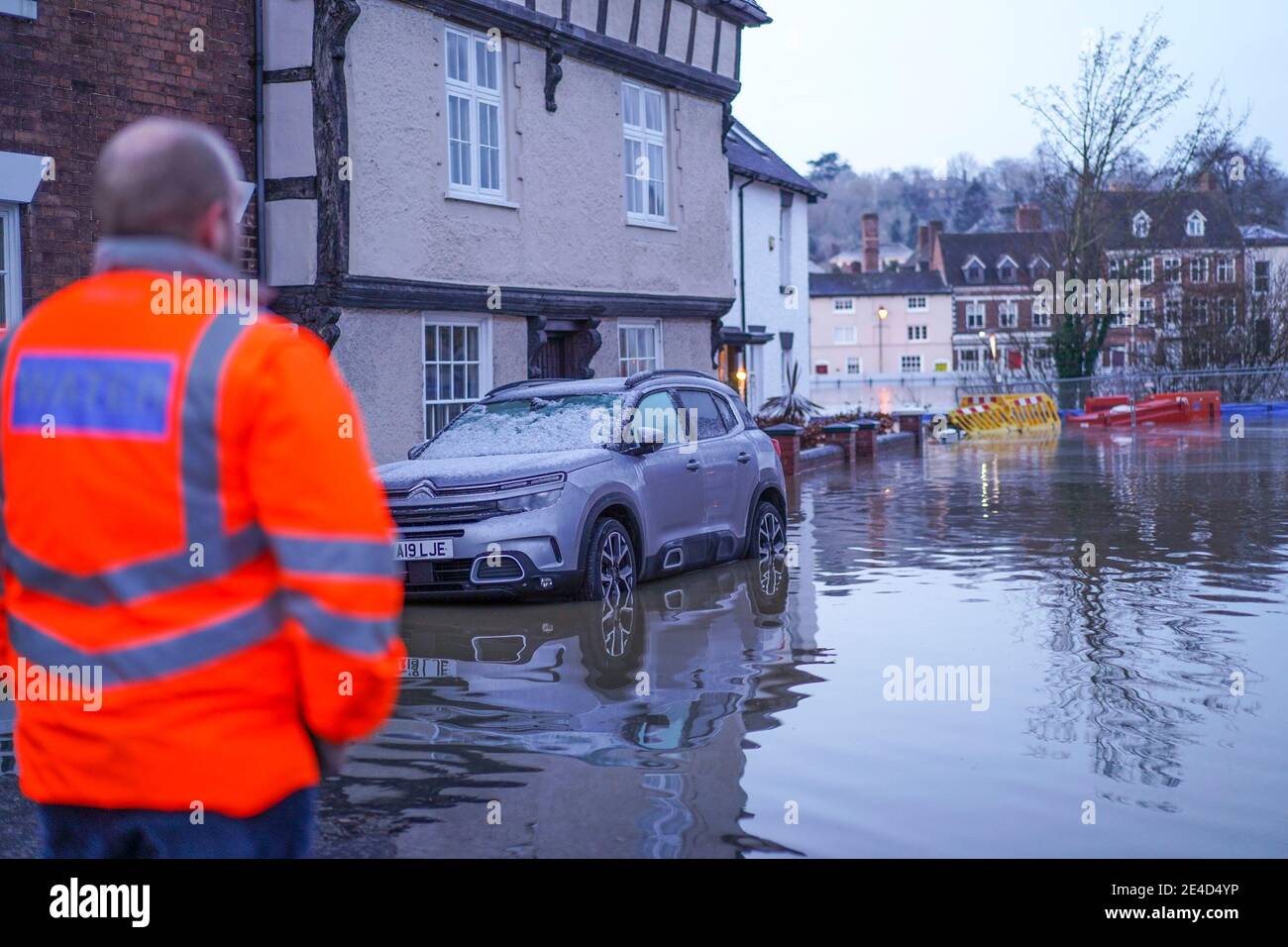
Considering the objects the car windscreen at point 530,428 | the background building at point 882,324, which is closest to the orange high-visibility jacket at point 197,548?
the car windscreen at point 530,428

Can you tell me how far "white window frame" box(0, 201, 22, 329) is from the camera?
43.0ft

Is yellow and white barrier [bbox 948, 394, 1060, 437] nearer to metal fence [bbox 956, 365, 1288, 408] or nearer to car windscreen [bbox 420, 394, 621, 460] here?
metal fence [bbox 956, 365, 1288, 408]

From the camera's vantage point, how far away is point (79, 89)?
13.7 meters

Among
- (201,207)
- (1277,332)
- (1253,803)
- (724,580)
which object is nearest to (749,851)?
(1253,803)

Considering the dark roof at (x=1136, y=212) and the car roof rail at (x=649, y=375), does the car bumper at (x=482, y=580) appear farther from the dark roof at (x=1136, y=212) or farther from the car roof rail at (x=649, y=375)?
the dark roof at (x=1136, y=212)

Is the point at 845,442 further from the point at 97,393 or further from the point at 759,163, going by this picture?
the point at 97,393

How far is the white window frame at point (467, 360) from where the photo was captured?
17.6 meters

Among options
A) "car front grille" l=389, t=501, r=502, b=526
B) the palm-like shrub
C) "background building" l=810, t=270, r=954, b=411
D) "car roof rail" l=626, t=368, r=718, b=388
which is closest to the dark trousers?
"car front grille" l=389, t=501, r=502, b=526

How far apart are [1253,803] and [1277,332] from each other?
47.7 meters

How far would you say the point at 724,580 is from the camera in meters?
13.2

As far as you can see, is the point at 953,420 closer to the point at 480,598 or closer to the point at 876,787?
the point at 480,598

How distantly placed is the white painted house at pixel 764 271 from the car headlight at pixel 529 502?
22.7m

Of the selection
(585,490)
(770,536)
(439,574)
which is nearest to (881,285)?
(770,536)
